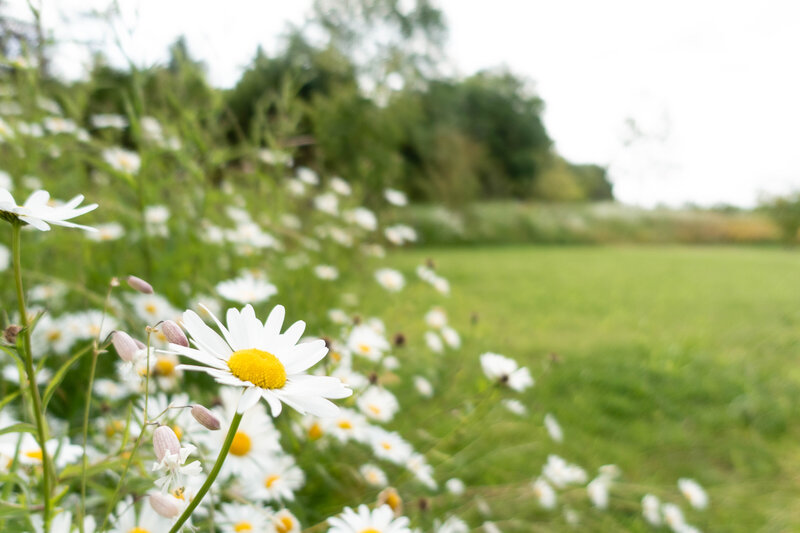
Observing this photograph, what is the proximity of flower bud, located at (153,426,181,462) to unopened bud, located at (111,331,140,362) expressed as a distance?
2.3 inches

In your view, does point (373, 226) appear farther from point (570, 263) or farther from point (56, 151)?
point (570, 263)

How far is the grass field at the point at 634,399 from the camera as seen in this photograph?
1506 mm

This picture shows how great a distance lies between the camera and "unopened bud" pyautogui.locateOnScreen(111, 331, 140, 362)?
372mm

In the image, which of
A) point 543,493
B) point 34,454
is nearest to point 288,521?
point 34,454

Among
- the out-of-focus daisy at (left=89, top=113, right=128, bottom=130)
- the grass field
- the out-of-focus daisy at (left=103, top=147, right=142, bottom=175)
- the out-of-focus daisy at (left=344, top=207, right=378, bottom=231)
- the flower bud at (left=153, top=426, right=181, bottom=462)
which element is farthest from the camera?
the out-of-focus daisy at (left=344, top=207, right=378, bottom=231)

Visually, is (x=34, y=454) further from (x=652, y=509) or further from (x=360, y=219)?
(x=360, y=219)

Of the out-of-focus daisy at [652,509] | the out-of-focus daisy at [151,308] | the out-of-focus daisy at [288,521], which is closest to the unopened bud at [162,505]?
the out-of-focus daisy at [288,521]

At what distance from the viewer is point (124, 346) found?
1.23ft

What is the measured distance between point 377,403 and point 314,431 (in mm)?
214

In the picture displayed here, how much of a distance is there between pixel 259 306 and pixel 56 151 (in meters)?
0.74

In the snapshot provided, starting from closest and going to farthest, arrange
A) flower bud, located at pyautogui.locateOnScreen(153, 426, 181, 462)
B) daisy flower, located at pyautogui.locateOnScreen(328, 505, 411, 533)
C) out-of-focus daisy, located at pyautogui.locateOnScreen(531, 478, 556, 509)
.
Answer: flower bud, located at pyautogui.locateOnScreen(153, 426, 181, 462) < daisy flower, located at pyautogui.locateOnScreen(328, 505, 411, 533) < out-of-focus daisy, located at pyautogui.locateOnScreen(531, 478, 556, 509)

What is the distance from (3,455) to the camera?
589mm

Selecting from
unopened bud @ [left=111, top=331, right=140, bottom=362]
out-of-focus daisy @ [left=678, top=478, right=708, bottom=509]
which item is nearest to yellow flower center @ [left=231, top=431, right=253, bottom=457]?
unopened bud @ [left=111, top=331, right=140, bottom=362]

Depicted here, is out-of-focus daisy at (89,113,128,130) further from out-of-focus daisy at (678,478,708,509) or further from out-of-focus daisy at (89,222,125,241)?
out-of-focus daisy at (678,478,708,509)
